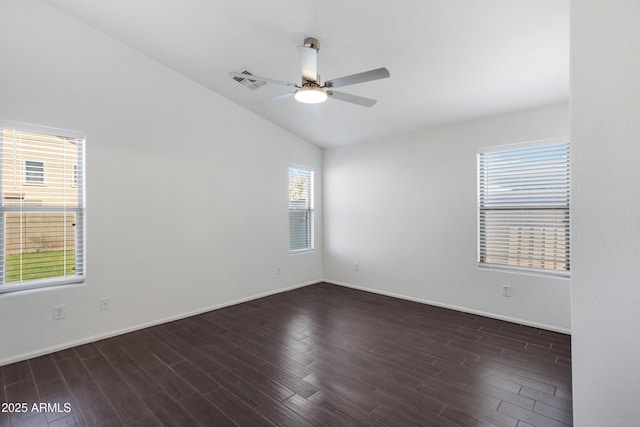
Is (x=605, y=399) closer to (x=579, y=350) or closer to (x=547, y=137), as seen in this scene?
(x=579, y=350)

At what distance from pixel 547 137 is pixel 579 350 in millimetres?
2854

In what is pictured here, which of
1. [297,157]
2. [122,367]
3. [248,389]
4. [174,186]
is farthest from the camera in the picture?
[297,157]

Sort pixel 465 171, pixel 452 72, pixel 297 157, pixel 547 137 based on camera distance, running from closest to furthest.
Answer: pixel 452 72 < pixel 547 137 < pixel 465 171 < pixel 297 157

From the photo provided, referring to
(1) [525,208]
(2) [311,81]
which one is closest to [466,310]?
(1) [525,208]

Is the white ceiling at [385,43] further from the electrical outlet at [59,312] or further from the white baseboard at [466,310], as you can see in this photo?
the electrical outlet at [59,312]

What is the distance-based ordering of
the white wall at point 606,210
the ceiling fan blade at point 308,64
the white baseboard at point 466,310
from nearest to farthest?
the white wall at point 606,210 < the ceiling fan blade at point 308,64 < the white baseboard at point 466,310

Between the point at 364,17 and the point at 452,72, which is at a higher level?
the point at 364,17

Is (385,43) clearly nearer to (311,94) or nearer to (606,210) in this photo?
(311,94)

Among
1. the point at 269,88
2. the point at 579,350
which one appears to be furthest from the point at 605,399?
the point at 269,88

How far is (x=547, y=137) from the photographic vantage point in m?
3.43

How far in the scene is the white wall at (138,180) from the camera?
281cm

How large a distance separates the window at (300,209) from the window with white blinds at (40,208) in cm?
301

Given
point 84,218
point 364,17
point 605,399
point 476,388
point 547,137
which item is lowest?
point 476,388

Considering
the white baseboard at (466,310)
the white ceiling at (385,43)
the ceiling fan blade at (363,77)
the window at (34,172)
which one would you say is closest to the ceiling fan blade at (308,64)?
the ceiling fan blade at (363,77)
